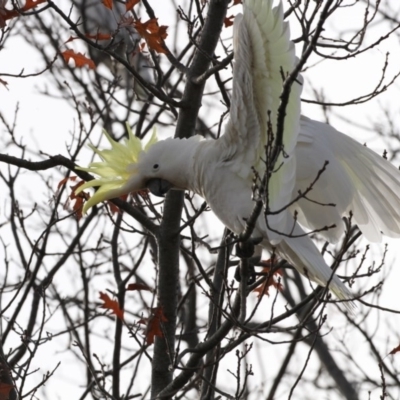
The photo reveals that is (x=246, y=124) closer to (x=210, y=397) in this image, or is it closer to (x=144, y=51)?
(x=210, y=397)

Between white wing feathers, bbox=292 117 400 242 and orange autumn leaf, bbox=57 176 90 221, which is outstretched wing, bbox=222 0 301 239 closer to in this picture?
white wing feathers, bbox=292 117 400 242

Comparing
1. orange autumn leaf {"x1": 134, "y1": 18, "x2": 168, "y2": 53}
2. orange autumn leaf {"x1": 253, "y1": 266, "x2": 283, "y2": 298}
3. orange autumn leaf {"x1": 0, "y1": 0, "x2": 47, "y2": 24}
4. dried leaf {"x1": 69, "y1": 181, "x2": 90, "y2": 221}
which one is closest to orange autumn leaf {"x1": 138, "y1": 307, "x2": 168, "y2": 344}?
orange autumn leaf {"x1": 253, "y1": 266, "x2": 283, "y2": 298}

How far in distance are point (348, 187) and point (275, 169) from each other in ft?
2.87

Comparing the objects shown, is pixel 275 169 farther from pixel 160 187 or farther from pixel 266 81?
pixel 160 187

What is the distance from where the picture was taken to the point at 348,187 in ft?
15.6

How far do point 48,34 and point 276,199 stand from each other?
490 cm

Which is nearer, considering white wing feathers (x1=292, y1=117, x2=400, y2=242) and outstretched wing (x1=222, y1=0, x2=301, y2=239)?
outstretched wing (x1=222, y1=0, x2=301, y2=239)

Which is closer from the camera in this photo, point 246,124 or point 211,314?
point 246,124

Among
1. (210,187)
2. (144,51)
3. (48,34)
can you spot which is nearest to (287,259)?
(210,187)

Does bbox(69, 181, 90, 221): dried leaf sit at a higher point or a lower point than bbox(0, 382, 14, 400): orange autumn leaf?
higher

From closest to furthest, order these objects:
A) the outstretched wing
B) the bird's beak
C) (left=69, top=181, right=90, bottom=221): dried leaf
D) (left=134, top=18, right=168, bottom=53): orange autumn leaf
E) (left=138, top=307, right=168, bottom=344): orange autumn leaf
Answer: the outstretched wing, (left=138, top=307, right=168, bottom=344): orange autumn leaf, (left=134, top=18, right=168, bottom=53): orange autumn leaf, the bird's beak, (left=69, top=181, right=90, bottom=221): dried leaf

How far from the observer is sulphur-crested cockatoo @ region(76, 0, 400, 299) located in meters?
3.98

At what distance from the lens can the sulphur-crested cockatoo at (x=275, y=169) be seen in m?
3.98

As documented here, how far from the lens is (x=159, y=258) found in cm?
499
